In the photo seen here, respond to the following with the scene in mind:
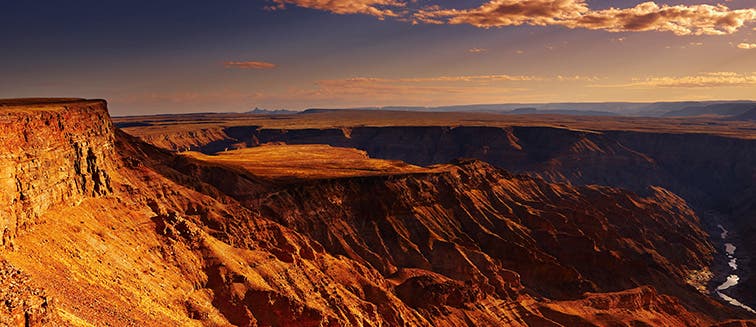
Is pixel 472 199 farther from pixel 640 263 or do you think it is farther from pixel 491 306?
pixel 491 306

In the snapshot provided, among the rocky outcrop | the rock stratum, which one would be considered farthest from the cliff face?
the rocky outcrop

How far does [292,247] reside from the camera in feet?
216

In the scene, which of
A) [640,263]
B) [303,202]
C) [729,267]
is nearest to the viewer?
[303,202]

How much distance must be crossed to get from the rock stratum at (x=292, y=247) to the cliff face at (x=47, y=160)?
0.16 metres

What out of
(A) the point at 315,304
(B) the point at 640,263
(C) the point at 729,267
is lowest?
(C) the point at 729,267

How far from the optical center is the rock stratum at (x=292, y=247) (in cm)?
3744

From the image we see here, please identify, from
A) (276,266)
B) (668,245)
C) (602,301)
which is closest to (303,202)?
(276,266)

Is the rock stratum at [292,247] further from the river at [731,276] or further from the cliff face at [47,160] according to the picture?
the river at [731,276]

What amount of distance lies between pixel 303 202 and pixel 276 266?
115 ft

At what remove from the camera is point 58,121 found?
151 ft

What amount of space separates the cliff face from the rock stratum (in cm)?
16

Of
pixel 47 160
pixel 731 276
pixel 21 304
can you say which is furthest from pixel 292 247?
pixel 731 276

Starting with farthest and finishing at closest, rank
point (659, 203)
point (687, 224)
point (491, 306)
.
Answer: point (659, 203), point (687, 224), point (491, 306)

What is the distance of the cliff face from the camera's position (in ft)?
122
